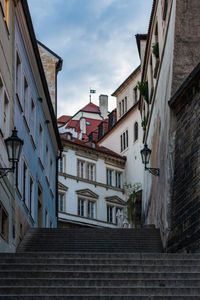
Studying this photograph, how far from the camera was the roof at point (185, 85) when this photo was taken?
16695 millimetres

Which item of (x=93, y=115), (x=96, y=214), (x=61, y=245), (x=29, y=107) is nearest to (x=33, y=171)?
(x=29, y=107)

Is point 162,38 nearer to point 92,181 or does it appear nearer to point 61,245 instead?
point 61,245

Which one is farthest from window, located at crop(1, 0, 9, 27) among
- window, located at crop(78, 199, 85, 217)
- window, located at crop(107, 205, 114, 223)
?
window, located at crop(107, 205, 114, 223)

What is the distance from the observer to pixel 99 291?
10.6 metres

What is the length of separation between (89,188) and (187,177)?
3909cm

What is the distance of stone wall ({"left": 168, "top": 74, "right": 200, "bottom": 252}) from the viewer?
52.1ft

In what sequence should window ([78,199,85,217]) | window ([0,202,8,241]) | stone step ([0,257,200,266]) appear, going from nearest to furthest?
stone step ([0,257,200,266]) → window ([0,202,8,241]) → window ([78,199,85,217])

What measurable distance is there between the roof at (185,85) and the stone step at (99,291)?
7.28 meters

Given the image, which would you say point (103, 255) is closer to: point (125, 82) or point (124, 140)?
point (124, 140)

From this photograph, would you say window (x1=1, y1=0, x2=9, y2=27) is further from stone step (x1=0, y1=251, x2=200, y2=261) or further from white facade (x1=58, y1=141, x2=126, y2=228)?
white facade (x1=58, y1=141, x2=126, y2=228)

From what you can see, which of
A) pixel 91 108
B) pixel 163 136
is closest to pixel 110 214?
pixel 91 108

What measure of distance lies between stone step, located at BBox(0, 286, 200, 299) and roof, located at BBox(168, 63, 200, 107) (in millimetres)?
7277

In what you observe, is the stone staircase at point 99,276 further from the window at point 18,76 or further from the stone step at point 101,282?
the window at point 18,76

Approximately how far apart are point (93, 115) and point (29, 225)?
→ 5894 cm
